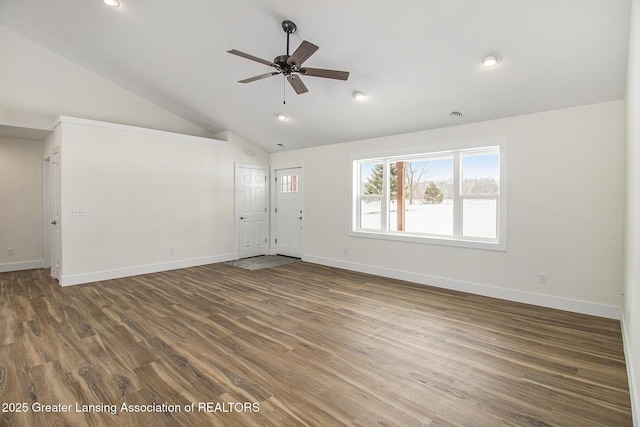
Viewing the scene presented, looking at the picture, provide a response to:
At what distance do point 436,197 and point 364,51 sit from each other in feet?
8.47

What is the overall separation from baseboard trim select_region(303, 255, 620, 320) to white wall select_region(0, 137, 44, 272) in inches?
247

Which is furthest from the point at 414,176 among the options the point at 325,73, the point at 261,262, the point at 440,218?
the point at 261,262

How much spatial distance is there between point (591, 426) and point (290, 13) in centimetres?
411

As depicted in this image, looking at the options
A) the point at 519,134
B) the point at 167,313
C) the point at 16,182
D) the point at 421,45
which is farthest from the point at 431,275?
the point at 16,182

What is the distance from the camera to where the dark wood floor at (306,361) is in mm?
1944

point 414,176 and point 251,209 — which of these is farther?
point 251,209

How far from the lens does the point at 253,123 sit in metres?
6.06

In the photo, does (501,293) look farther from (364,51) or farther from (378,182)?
(364,51)

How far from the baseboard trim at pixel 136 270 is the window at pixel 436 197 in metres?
3.11

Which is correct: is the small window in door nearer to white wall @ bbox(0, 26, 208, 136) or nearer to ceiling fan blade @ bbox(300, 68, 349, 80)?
white wall @ bbox(0, 26, 208, 136)

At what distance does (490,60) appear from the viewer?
3.15 metres

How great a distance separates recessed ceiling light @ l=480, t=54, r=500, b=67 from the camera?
3105 millimetres

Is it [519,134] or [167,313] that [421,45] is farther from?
[167,313]

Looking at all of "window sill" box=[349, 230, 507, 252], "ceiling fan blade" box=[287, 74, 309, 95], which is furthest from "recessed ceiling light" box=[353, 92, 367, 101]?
"window sill" box=[349, 230, 507, 252]
